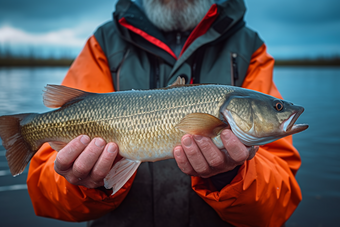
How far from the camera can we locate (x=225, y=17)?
2.72 meters

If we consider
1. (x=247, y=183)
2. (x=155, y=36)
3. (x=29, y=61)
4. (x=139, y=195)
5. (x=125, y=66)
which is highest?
(x=155, y=36)

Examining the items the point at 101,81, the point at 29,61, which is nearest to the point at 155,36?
the point at 101,81

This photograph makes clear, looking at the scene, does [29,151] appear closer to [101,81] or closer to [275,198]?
[101,81]

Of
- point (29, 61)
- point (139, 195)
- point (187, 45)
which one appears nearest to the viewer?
point (139, 195)

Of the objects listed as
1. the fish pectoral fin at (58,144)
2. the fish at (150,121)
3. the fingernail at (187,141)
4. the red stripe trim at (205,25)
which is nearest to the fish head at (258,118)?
the fish at (150,121)

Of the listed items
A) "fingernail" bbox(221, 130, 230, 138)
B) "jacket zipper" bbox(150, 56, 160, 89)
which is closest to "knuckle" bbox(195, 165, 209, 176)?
"fingernail" bbox(221, 130, 230, 138)

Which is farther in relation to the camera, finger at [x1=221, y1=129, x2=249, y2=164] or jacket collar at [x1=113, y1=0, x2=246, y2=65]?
jacket collar at [x1=113, y1=0, x2=246, y2=65]

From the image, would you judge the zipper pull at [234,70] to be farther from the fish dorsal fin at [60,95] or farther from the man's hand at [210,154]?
the fish dorsal fin at [60,95]

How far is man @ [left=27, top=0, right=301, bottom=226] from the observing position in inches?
71.9

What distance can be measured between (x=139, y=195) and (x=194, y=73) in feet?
4.45

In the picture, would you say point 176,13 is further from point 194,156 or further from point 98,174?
point 98,174

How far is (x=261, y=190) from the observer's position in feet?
6.55

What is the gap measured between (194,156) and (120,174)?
0.57 m

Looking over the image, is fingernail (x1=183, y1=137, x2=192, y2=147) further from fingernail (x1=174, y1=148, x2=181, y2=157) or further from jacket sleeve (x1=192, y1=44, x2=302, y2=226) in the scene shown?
jacket sleeve (x1=192, y1=44, x2=302, y2=226)
